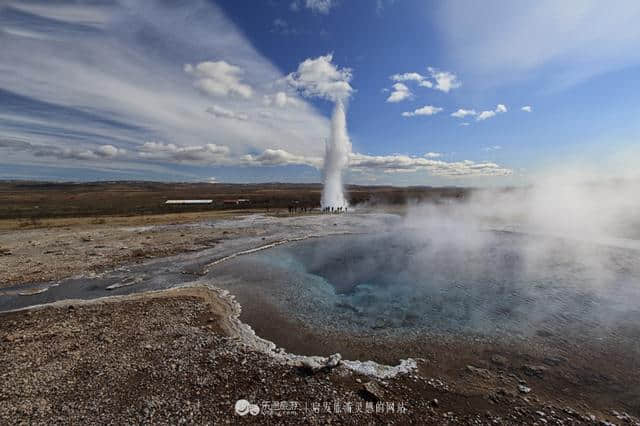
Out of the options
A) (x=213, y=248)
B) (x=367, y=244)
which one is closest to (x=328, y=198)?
(x=367, y=244)

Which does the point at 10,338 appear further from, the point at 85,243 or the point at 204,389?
the point at 85,243

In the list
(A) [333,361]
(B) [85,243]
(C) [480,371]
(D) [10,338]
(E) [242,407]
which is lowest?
(B) [85,243]

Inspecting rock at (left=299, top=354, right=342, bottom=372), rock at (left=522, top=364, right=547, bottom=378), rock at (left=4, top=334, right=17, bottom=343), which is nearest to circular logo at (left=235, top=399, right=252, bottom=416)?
rock at (left=299, top=354, right=342, bottom=372)

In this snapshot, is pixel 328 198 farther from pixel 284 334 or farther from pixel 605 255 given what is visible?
pixel 284 334

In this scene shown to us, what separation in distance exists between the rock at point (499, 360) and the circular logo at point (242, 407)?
304 inches

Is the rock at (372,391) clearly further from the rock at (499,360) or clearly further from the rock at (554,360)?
the rock at (554,360)

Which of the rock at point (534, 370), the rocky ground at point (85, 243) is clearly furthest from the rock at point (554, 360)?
the rocky ground at point (85, 243)

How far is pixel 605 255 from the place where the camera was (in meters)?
21.7

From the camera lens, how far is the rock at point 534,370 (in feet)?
27.3

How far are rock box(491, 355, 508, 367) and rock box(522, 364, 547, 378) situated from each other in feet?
1.64

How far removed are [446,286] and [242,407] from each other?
41.9 ft

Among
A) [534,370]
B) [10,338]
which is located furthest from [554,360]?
[10,338]

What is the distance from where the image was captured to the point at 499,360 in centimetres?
904

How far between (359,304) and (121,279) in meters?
14.1
